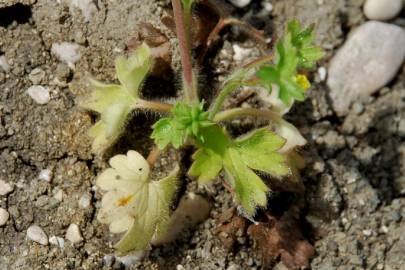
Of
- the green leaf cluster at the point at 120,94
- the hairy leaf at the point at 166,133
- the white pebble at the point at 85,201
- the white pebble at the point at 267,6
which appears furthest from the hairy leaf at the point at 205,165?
the white pebble at the point at 267,6

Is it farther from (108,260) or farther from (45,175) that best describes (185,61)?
(108,260)

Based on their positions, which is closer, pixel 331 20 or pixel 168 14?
pixel 168 14

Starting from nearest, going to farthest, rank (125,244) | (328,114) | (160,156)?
(125,244)
(160,156)
(328,114)

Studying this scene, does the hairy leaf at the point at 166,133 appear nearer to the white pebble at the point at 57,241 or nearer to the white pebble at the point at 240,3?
the white pebble at the point at 57,241

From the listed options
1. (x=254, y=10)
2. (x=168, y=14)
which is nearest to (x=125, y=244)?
(x=168, y=14)

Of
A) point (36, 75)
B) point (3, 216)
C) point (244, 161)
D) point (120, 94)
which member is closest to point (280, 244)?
point (244, 161)

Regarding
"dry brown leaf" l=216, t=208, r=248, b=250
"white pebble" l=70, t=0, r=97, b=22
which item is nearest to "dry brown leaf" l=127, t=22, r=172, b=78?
→ "white pebble" l=70, t=0, r=97, b=22

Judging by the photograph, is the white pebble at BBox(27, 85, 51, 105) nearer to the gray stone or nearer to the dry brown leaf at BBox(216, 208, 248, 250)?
the dry brown leaf at BBox(216, 208, 248, 250)

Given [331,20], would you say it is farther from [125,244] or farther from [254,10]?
[125,244]
